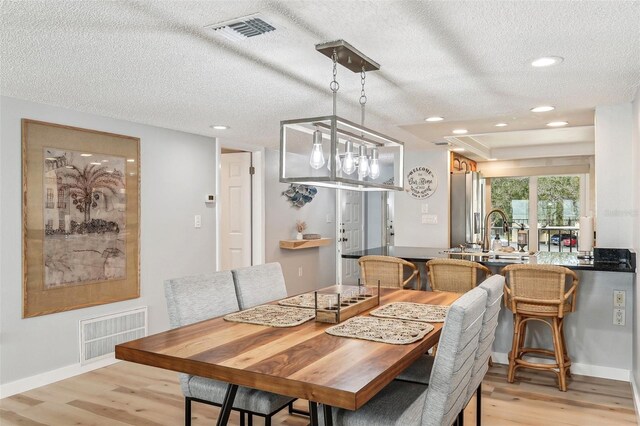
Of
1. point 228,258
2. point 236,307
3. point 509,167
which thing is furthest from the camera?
point 509,167

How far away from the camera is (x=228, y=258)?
6.00m

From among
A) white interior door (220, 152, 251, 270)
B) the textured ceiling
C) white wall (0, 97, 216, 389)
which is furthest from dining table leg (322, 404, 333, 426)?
white interior door (220, 152, 251, 270)

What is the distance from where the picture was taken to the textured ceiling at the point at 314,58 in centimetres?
192

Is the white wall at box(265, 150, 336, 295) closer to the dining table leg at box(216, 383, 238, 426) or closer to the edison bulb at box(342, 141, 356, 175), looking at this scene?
the edison bulb at box(342, 141, 356, 175)

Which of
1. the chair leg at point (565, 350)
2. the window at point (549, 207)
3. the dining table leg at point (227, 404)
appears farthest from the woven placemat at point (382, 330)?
the window at point (549, 207)

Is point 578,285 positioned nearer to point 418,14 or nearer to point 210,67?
point 418,14

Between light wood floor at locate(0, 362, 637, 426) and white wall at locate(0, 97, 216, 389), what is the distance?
0.31 m

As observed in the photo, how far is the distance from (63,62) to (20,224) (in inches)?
55.1

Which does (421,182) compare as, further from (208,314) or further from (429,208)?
(208,314)

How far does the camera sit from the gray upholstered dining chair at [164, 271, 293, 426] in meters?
2.09

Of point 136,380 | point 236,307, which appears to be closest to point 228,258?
point 136,380

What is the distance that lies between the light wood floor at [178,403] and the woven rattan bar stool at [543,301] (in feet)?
0.55

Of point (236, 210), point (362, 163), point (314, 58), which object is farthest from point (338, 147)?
point (236, 210)

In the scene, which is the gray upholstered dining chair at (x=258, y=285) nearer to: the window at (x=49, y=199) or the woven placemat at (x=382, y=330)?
the woven placemat at (x=382, y=330)
